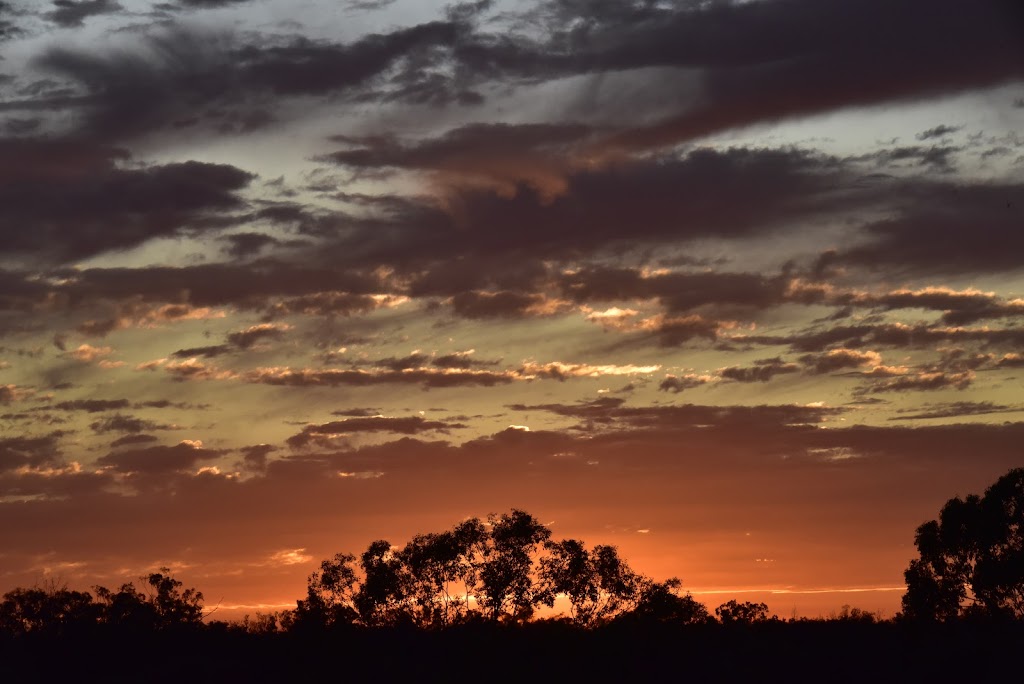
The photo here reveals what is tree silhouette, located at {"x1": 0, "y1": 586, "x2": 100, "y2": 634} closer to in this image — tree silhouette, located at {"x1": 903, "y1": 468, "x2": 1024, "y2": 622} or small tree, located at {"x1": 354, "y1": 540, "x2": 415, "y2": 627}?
small tree, located at {"x1": 354, "y1": 540, "x2": 415, "y2": 627}

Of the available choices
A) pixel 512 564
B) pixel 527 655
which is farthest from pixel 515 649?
pixel 512 564

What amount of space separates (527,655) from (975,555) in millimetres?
72976

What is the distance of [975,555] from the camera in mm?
101750

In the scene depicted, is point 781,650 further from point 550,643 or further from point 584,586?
point 584,586

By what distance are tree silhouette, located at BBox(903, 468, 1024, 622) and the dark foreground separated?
59.6 metres

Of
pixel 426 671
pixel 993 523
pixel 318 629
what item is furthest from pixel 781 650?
pixel 993 523

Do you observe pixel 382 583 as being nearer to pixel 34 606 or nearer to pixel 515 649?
pixel 34 606

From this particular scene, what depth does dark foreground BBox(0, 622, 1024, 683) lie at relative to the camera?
37594 mm

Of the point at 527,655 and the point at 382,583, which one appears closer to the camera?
the point at 527,655

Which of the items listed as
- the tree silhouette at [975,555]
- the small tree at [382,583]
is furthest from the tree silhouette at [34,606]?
the tree silhouette at [975,555]

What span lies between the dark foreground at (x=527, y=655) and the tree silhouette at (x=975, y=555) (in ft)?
196

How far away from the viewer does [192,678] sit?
38094 mm

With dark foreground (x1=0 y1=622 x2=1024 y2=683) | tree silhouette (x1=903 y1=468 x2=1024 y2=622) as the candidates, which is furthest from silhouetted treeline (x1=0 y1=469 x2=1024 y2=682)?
tree silhouette (x1=903 y1=468 x2=1024 y2=622)

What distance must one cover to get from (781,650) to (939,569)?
71.4 metres
